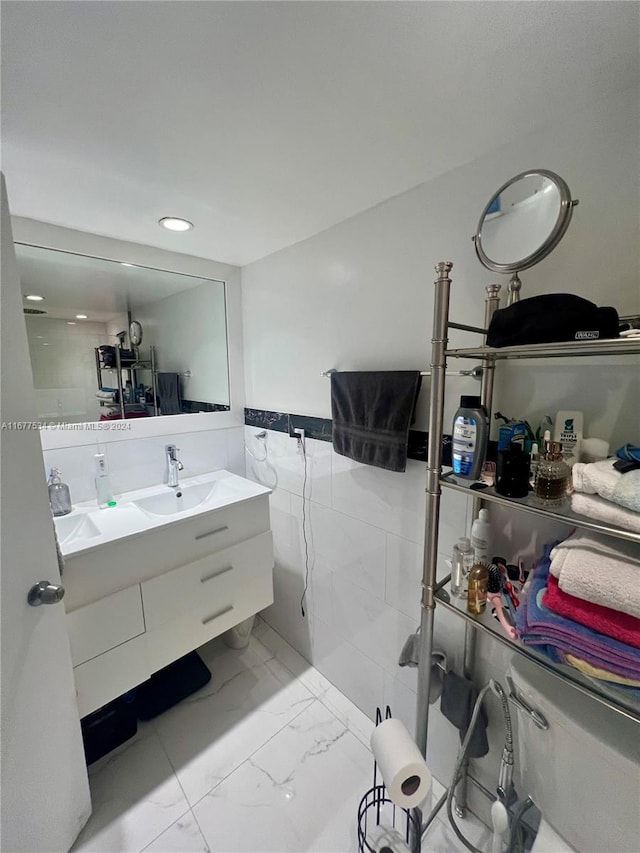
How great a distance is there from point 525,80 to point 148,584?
174 cm

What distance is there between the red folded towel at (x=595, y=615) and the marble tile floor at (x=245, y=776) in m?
1.07

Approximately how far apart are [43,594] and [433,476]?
1.03 meters

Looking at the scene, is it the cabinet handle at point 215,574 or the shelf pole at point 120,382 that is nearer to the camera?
the cabinet handle at point 215,574

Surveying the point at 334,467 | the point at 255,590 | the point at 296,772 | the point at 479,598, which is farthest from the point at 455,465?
the point at 296,772

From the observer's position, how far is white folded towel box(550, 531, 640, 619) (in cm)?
56

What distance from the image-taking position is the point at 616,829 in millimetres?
651

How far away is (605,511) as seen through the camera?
582 mm

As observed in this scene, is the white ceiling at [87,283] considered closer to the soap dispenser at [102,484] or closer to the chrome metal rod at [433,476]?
the soap dispenser at [102,484]

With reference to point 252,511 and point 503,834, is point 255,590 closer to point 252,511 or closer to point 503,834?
point 252,511

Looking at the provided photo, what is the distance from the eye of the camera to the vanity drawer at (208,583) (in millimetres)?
1249

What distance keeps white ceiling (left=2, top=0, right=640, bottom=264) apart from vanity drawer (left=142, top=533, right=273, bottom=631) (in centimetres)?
135

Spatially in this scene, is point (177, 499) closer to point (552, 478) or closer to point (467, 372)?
point (467, 372)

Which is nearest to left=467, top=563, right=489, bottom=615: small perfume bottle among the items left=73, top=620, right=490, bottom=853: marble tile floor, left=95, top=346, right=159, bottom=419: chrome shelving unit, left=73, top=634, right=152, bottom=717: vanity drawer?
left=73, top=620, right=490, bottom=853: marble tile floor

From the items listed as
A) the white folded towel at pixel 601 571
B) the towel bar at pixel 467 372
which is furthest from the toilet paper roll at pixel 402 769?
the towel bar at pixel 467 372
